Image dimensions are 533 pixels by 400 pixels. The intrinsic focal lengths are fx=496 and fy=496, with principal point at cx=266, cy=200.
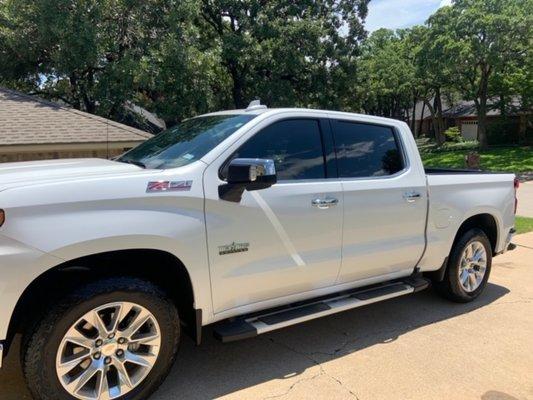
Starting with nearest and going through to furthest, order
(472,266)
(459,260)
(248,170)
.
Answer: (248,170)
(459,260)
(472,266)

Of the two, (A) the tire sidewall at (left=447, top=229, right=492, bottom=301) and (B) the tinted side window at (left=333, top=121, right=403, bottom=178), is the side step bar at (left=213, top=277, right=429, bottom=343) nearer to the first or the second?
(A) the tire sidewall at (left=447, top=229, right=492, bottom=301)

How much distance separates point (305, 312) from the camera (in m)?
3.89

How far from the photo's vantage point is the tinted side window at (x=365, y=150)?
4277 mm

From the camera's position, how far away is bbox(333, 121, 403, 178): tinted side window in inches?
168

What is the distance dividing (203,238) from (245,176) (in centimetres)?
50

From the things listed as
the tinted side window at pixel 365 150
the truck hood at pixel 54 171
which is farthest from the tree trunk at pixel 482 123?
the truck hood at pixel 54 171

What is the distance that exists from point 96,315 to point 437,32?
95.7 feet

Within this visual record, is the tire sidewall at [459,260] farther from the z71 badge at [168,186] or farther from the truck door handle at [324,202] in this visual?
the z71 badge at [168,186]

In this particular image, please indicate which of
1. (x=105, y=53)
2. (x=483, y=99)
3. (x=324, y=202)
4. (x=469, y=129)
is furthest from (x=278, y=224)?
(x=469, y=129)

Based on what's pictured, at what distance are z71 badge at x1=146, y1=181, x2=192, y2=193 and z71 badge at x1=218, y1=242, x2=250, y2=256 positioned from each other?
1.58 ft

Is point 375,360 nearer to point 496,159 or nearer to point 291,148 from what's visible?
point 291,148

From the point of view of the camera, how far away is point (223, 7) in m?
21.0

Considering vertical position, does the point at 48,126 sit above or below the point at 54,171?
above

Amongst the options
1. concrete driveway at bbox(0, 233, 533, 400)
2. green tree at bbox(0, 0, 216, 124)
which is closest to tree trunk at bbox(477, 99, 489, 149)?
green tree at bbox(0, 0, 216, 124)
